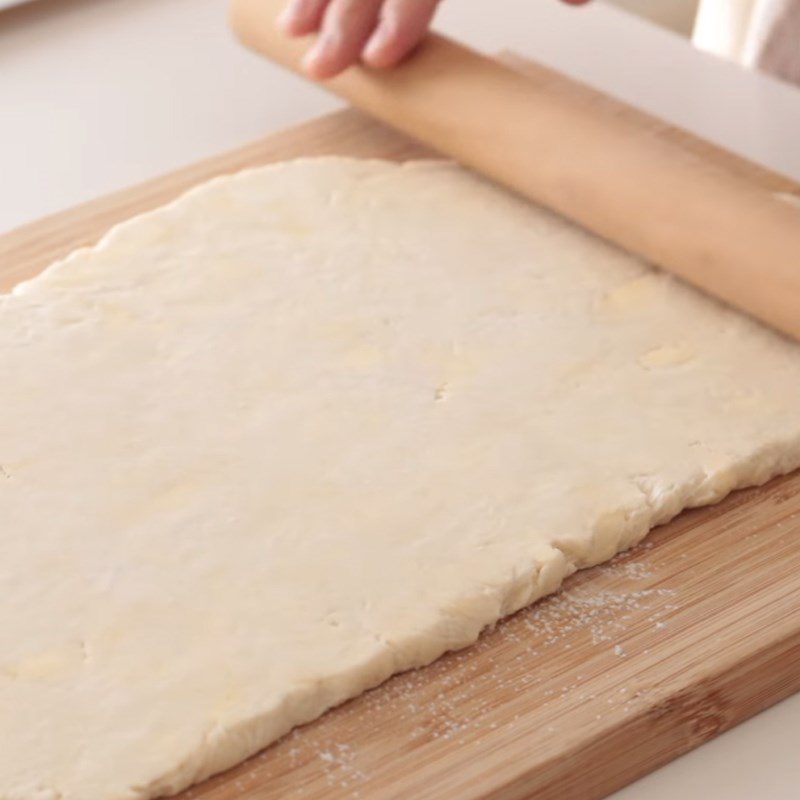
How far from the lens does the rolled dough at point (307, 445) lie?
127 cm

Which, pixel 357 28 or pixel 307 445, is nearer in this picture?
pixel 307 445

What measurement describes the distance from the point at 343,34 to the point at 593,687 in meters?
1.05

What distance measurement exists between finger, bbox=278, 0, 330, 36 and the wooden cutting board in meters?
0.95

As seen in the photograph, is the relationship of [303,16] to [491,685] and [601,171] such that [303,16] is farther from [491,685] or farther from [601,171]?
[491,685]

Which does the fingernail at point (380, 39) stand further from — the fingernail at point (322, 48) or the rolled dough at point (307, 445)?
the rolled dough at point (307, 445)

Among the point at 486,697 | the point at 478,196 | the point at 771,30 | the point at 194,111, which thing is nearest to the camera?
the point at 486,697

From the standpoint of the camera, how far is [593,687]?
132 cm

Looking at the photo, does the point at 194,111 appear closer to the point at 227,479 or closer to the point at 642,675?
the point at 227,479

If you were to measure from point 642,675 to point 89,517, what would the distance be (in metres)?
0.53

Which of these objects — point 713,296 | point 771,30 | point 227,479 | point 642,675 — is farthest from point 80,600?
point 771,30

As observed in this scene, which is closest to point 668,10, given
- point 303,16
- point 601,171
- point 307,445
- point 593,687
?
point 303,16

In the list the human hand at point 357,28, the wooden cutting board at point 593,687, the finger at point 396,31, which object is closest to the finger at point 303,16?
the human hand at point 357,28

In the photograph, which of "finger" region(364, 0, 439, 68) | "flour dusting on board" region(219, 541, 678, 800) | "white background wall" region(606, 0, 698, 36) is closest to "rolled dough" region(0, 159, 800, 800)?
"flour dusting on board" region(219, 541, 678, 800)

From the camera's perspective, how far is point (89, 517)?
1.40 m
